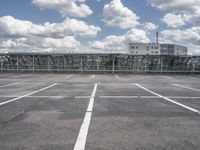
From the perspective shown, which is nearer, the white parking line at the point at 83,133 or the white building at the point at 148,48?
the white parking line at the point at 83,133

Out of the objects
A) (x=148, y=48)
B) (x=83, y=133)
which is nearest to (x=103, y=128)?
(x=83, y=133)

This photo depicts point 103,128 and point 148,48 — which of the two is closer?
point 103,128

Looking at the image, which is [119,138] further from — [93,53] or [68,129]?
[93,53]

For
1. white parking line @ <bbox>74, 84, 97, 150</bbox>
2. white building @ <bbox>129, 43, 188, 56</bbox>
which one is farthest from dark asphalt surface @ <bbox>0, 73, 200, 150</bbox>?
white building @ <bbox>129, 43, 188, 56</bbox>

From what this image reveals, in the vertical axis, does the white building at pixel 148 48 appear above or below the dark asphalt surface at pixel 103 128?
above

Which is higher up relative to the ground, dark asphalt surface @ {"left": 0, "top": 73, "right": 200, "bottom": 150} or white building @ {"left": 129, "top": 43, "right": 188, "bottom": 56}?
white building @ {"left": 129, "top": 43, "right": 188, "bottom": 56}

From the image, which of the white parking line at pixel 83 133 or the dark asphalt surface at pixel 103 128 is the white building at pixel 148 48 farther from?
the white parking line at pixel 83 133

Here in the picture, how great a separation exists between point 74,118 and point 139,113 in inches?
72.1

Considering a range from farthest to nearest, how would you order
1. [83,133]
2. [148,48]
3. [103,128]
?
[148,48] < [103,128] < [83,133]

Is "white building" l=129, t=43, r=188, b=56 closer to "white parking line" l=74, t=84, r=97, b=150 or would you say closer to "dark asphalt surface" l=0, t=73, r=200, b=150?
"dark asphalt surface" l=0, t=73, r=200, b=150

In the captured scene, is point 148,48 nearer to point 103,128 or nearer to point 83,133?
point 103,128

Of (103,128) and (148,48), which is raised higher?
(148,48)

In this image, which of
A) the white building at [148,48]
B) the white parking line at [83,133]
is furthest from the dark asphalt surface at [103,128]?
the white building at [148,48]

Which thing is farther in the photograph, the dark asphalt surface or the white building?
the white building
